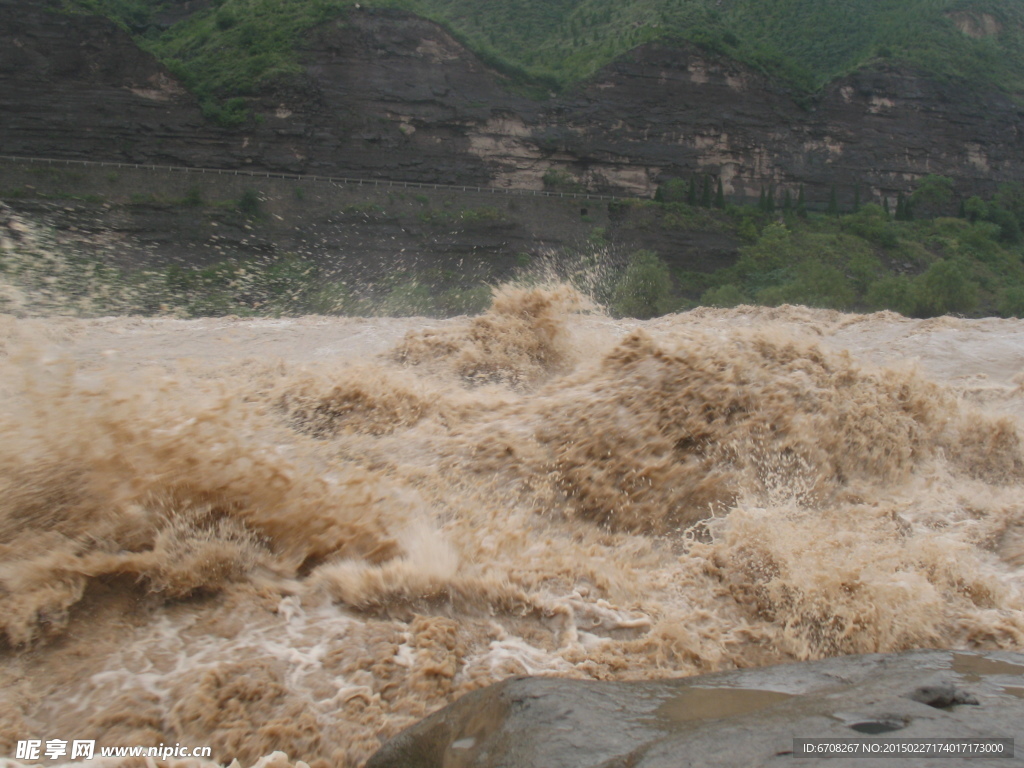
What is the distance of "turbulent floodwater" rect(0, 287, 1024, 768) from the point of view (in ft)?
10.4

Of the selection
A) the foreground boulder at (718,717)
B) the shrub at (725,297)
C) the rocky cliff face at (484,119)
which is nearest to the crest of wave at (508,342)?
the foreground boulder at (718,717)

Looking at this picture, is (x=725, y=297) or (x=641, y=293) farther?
(x=725, y=297)

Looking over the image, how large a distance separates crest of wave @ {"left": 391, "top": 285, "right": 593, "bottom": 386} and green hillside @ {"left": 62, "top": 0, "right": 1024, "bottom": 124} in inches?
1456

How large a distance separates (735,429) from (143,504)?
13.4ft

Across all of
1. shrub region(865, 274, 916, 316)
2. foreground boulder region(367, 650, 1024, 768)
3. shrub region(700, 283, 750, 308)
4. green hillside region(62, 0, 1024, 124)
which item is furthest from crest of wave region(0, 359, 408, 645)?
green hillside region(62, 0, 1024, 124)

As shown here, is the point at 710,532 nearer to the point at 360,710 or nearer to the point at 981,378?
the point at 360,710

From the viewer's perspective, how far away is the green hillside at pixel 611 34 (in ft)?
149

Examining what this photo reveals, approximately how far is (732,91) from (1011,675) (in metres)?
55.6

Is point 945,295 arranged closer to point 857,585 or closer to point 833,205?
point 833,205

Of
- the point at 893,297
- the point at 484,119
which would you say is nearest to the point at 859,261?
the point at 893,297

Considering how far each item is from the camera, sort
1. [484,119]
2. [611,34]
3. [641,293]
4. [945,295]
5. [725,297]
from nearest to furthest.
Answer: [945,295] → [641,293] → [725,297] → [484,119] → [611,34]

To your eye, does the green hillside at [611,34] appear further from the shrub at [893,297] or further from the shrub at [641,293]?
the shrub at [893,297]

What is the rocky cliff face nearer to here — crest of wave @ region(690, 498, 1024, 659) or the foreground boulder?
crest of wave @ region(690, 498, 1024, 659)

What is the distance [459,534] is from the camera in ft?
14.9
